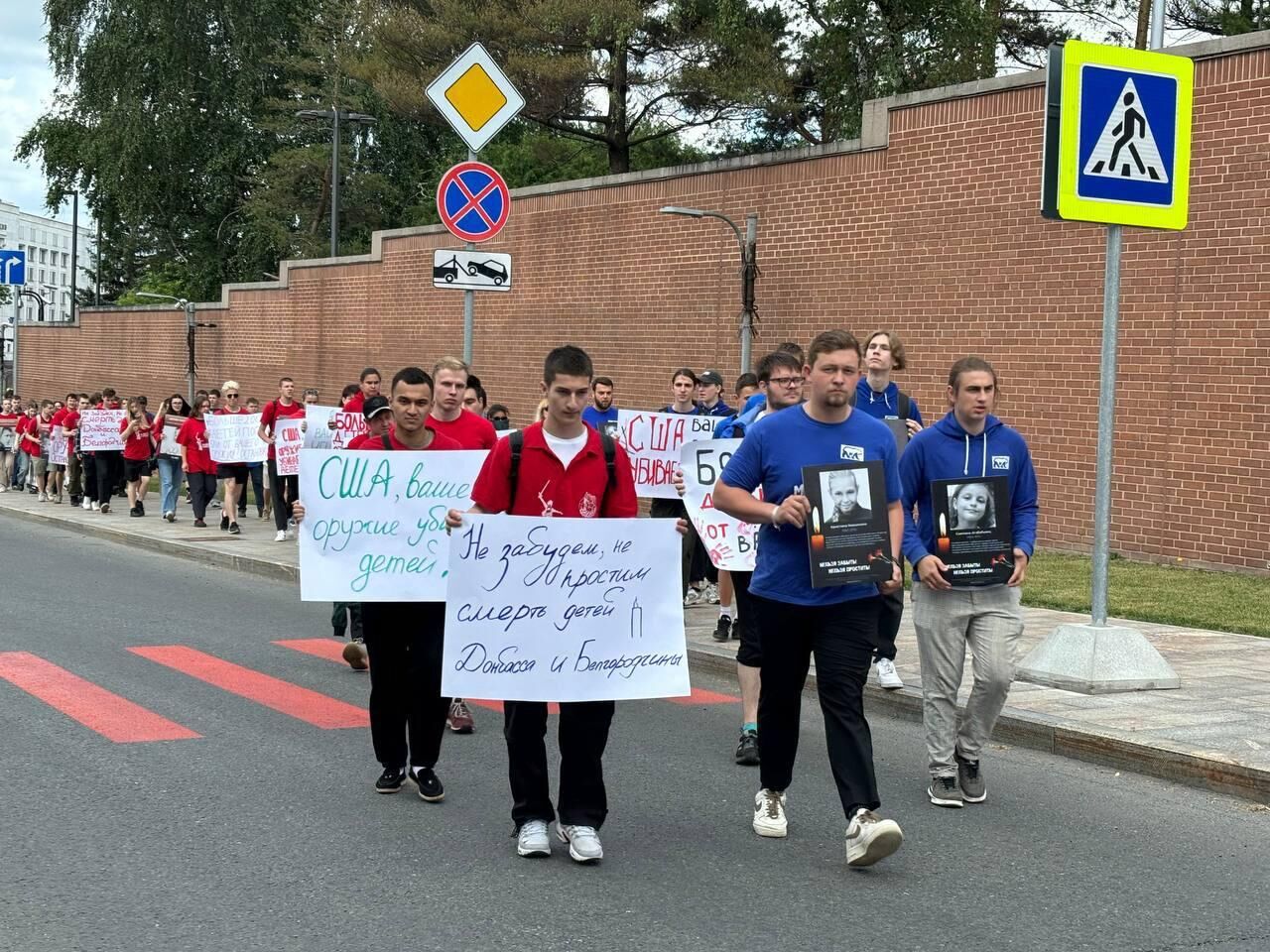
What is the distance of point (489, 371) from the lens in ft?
93.8

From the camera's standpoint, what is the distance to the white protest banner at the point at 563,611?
5.98 m

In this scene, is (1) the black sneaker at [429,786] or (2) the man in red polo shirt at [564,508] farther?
(1) the black sneaker at [429,786]

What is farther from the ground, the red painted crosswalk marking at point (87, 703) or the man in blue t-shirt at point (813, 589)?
the man in blue t-shirt at point (813, 589)

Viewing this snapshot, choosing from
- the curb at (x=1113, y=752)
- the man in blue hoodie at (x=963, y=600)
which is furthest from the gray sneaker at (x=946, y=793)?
the curb at (x=1113, y=752)

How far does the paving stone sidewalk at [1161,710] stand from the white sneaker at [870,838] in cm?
239

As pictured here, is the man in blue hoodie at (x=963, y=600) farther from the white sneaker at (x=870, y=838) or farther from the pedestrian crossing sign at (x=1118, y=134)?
the pedestrian crossing sign at (x=1118, y=134)

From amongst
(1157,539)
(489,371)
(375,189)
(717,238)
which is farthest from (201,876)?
(375,189)

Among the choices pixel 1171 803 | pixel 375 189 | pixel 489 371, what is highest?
pixel 375 189

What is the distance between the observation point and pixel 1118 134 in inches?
358

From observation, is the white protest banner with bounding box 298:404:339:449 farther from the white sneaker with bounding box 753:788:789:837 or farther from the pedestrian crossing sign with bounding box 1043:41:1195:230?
the white sneaker with bounding box 753:788:789:837

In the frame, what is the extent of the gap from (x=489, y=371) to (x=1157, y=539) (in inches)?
588

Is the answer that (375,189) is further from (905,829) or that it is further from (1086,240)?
(905,829)

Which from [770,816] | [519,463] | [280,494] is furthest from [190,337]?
[770,816]

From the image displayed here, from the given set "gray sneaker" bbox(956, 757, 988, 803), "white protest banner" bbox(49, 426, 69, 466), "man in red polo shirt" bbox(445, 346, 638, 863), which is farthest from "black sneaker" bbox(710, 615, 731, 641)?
"white protest banner" bbox(49, 426, 69, 466)
